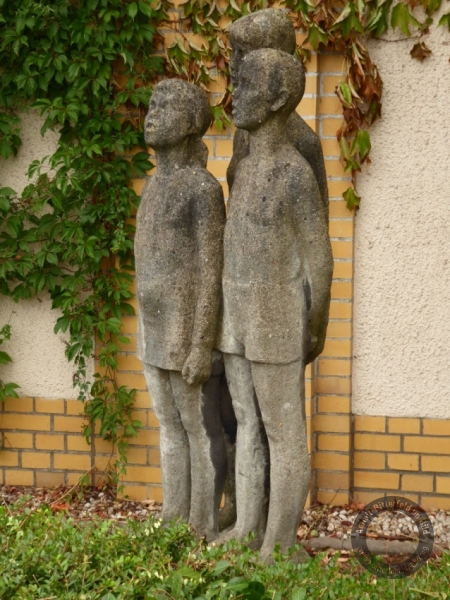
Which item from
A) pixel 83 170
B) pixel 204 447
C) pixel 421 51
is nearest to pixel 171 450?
pixel 204 447

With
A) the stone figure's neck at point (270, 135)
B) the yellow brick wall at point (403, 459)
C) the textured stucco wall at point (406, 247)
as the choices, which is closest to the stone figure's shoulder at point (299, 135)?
the stone figure's neck at point (270, 135)

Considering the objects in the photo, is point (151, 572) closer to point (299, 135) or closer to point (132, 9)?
point (299, 135)

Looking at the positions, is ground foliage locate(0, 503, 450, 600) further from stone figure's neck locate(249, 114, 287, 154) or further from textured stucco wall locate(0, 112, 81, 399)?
textured stucco wall locate(0, 112, 81, 399)

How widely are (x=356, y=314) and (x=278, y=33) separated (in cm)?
197

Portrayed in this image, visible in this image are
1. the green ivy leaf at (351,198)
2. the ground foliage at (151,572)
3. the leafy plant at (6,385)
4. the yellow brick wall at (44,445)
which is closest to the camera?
the ground foliage at (151,572)

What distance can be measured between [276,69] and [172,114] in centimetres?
43

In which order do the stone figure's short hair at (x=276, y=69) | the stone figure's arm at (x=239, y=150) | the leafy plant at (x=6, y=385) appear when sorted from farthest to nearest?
the leafy plant at (x=6, y=385) → the stone figure's arm at (x=239, y=150) → the stone figure's short hair at (x=276, y=69)

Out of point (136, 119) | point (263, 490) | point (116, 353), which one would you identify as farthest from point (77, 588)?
point (136, 119)

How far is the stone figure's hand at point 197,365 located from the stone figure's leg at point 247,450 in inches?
3.4

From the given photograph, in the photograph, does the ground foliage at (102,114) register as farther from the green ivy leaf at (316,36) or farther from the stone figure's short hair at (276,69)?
the stone figure's short hair at (276,69)

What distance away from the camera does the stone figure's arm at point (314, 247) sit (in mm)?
3184

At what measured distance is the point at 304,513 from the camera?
16.0 feet

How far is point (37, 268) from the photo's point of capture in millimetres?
5086

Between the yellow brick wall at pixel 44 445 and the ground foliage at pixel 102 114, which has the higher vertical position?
the ground foliage at pixel 102 114
